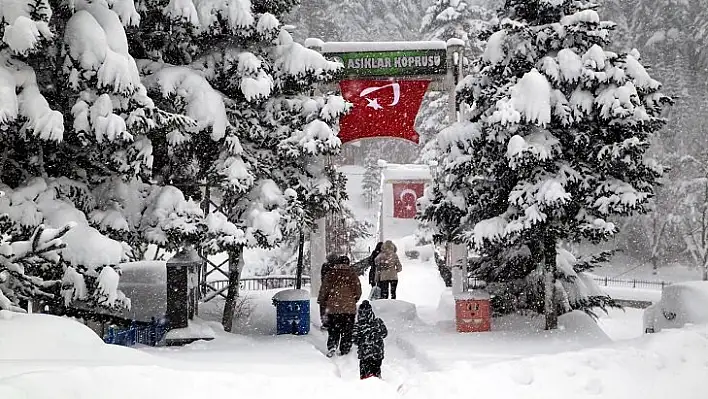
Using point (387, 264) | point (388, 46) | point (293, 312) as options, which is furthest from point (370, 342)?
point (388, 46)

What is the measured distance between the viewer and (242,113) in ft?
40.9

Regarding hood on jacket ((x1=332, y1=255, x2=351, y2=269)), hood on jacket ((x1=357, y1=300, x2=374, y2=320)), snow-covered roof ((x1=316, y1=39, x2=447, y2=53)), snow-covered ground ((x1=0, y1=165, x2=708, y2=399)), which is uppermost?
snow-covered roof ((x1=316, y1=39, x2=447, y2=53))

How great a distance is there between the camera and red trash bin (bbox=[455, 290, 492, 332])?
40.3ft

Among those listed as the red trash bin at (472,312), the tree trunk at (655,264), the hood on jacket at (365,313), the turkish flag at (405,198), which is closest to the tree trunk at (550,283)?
the red trash bin at (472,312)

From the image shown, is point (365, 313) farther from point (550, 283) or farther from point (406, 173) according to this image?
point (406, 173)

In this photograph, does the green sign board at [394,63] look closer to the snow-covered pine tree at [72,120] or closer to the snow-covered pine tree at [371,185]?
the snow-covered pine tree at [72,120]

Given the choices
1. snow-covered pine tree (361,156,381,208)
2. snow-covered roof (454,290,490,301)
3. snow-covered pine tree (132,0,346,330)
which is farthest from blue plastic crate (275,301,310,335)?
snow-covered pine tree (361,156,381,208)

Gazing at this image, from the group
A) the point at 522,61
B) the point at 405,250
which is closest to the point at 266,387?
the point at 522,61

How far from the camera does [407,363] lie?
10.1m

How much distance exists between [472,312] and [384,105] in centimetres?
641

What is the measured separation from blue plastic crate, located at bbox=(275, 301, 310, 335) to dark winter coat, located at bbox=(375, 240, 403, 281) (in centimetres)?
419

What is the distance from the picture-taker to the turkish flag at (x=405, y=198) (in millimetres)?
38625

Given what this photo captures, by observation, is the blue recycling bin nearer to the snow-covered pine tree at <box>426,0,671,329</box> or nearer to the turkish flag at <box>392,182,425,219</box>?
the snow-covered pine tree at <box>426,0,671,329</box>

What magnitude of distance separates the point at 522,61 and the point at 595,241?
11.1 feet
